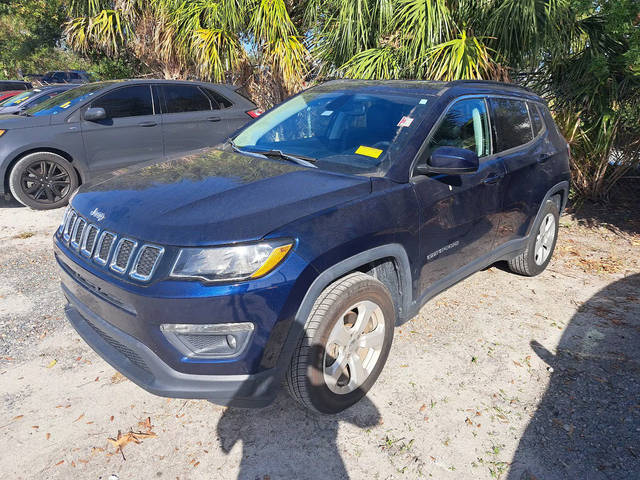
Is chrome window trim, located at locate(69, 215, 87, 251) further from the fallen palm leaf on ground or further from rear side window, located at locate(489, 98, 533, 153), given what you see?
rear side window, located at locate(489, 98, 533, 153)

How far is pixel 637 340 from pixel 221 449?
9.62ft

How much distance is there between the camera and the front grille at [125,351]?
2211 mm

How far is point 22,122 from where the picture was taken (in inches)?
235

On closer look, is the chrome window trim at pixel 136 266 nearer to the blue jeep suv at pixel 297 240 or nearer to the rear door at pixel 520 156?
the blue jeep suv at pixel 297 240

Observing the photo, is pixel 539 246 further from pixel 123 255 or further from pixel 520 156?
pixel 123 255

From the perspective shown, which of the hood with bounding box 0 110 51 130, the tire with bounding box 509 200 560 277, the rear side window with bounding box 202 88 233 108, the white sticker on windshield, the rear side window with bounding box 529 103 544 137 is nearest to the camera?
the white sticker on windshield

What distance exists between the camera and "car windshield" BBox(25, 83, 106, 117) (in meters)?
6.24

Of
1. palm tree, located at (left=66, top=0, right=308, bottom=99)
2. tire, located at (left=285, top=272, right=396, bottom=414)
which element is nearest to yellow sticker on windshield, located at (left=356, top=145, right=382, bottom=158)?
tire, located at (left=285, top=272, right=396, bottom=414)

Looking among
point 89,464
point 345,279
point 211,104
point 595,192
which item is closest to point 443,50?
point 595,192

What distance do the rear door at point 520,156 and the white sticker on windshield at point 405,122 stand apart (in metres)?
0.90

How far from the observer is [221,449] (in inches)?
92.4

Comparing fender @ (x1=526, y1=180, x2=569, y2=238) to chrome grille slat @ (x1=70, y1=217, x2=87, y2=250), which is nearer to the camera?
chrome grille slat @ (x1=70, y1=217, x2=87, y2=250)

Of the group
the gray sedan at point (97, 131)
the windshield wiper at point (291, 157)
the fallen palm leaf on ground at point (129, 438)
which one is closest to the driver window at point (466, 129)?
the windshield wiper at point (291, 157)

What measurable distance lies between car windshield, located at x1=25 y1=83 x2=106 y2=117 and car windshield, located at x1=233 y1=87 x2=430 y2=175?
384 cm
